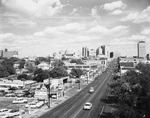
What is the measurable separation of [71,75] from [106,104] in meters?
70.4

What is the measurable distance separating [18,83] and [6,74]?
4571 centimetres

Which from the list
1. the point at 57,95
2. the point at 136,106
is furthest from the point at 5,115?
the point at 136,106

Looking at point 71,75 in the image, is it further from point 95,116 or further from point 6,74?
point 95,116

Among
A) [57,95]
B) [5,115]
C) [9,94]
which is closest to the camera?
[5,115]

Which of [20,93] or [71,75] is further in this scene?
[71,75]

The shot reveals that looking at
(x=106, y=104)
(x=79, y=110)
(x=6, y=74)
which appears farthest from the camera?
(x=6, y=74)

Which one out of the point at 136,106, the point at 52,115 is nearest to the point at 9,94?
the point at 52,115

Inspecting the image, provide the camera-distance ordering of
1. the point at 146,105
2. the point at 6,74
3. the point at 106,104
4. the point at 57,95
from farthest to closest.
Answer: the point at 6,74 < the point at 57,95 < the point at 106,104 < the point at 146,105

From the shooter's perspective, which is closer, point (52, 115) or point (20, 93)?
point (52, 115)

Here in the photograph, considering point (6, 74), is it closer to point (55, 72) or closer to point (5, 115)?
point (55, 72)

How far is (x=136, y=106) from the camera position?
73.8 ft

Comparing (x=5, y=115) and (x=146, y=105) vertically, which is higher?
(x=146, y=105)

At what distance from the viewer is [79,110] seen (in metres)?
43.0

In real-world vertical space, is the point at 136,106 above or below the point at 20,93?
above
